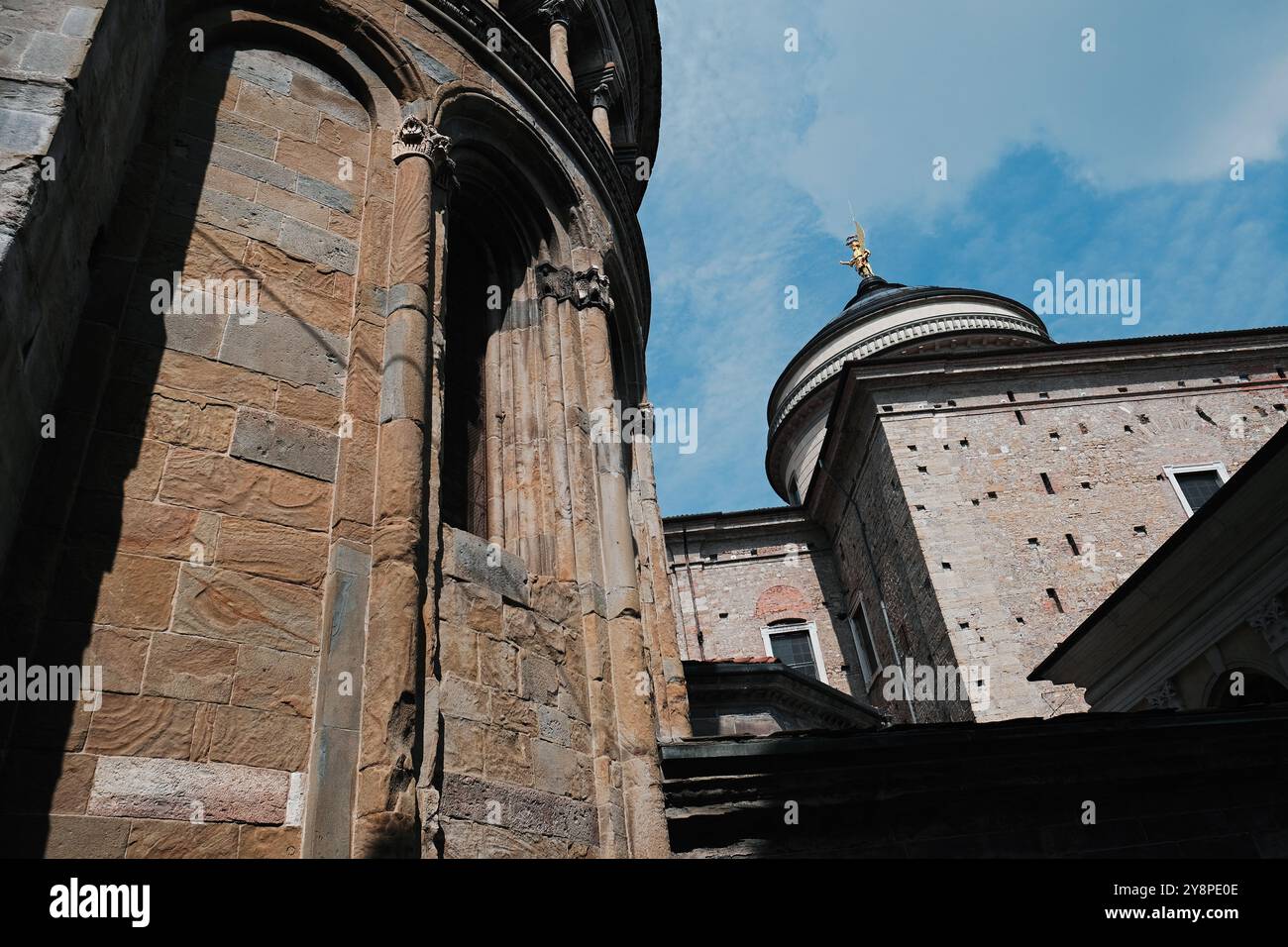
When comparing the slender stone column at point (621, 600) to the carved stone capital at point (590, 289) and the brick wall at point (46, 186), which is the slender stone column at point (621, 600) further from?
the brick wall at point (46, 186)

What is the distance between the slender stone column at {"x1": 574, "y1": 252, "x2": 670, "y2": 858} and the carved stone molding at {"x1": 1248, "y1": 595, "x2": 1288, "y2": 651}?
29.1 feet

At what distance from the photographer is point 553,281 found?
750 centimetres

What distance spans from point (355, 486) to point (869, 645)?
16540 mm

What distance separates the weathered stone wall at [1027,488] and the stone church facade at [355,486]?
6.46 meters

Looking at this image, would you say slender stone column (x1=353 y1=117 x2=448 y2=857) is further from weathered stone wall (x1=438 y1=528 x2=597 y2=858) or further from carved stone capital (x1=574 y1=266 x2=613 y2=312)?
carved stone capital (x1=574 y1=266 x2=613 y2=312)

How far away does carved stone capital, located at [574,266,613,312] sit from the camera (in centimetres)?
745

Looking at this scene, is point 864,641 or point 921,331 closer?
point 864,641

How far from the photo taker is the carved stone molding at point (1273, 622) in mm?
10727

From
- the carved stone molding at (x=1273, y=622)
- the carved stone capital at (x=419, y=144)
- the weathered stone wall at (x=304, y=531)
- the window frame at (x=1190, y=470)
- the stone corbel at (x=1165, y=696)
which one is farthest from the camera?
the window frame at (x=1190, y=470)

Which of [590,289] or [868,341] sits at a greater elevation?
[868,341]

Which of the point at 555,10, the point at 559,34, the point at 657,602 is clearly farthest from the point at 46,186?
the point at 555,10

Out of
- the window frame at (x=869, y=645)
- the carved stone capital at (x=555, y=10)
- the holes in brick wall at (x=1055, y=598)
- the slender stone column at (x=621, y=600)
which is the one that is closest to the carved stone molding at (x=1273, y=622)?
the holes in brick wall at (x=1055, y=598)

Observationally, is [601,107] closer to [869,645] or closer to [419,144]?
[419,144]
